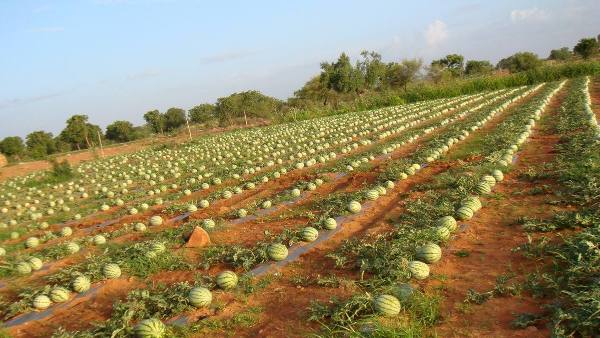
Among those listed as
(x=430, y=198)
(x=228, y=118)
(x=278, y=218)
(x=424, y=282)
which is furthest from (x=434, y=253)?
(x=228, y=118)

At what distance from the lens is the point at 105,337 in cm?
481

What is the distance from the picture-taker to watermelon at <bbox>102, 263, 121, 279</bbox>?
22.1ft

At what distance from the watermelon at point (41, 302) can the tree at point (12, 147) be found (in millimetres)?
50539

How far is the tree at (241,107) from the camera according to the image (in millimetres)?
51156

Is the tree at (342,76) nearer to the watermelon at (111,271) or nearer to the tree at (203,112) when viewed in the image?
the tree at (203,112)

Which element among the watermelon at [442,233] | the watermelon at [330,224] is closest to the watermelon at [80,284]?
the watermelon at [330,224]

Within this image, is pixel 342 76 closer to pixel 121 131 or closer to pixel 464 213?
pixel 121 131

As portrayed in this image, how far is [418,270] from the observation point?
5203 mm

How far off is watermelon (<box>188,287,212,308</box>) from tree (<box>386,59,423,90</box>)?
54898mm

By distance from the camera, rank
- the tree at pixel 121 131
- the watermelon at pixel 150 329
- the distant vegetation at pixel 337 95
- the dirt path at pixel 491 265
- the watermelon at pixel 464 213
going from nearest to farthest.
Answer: the dirt path at pixel 491 265, the watermelon at pixel 150 329, the watermelon at pixel 464 213, the distant vegetation at pixel 337 95, the tree at pixel 121 131

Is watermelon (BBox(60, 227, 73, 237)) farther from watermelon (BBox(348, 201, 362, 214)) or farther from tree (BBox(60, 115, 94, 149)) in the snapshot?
tree (BBox(60, 115, 94, 149))

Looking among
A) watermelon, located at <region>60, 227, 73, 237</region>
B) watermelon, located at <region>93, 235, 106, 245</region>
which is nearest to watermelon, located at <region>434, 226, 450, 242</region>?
watermelon, located at <region>93, 235, 106, 245</region>

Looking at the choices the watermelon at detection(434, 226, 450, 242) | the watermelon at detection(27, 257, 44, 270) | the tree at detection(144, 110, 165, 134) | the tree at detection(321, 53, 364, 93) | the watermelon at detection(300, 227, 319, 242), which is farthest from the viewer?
the tree at detection(144, 110, 165, 134)

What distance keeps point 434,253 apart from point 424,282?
0.55 m
